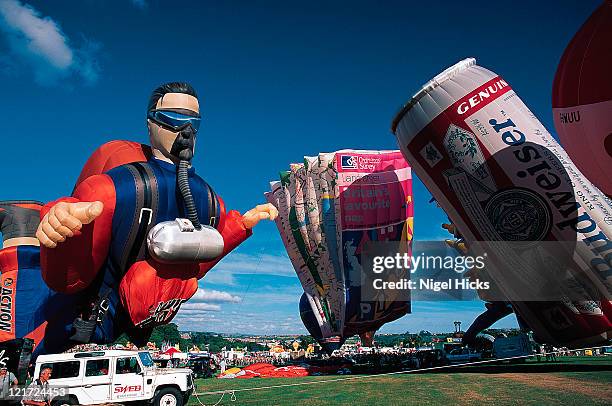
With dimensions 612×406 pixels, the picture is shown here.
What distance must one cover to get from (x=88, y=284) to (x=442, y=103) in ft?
30.1

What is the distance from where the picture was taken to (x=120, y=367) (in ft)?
27.9

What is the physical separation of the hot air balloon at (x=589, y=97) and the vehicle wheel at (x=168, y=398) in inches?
263

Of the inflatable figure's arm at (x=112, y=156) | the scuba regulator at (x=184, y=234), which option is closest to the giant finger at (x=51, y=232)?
the scuba regulator at (x=184, y=234)

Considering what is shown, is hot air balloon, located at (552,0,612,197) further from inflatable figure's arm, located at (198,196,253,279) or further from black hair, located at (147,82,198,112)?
black hair, located at (147,82,198,112)

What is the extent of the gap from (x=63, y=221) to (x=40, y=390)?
9.95ft

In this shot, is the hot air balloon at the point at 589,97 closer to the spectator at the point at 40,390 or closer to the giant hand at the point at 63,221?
the giant hand at the point at 63,221

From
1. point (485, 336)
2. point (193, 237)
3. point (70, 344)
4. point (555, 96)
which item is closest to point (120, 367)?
point (70, 344)

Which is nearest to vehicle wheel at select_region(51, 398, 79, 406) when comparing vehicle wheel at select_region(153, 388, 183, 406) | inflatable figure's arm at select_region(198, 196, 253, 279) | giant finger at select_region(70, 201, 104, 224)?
vehicle wheel at select_region(153, 388, 183, 406)

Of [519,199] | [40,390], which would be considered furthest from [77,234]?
[519,199]

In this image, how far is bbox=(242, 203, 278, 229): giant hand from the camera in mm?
7723

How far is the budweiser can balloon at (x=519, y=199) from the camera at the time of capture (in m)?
12.0

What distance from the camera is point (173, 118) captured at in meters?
6.77

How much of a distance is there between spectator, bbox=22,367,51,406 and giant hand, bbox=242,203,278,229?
3195 millimetres

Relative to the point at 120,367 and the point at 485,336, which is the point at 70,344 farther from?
the point at 485,336
